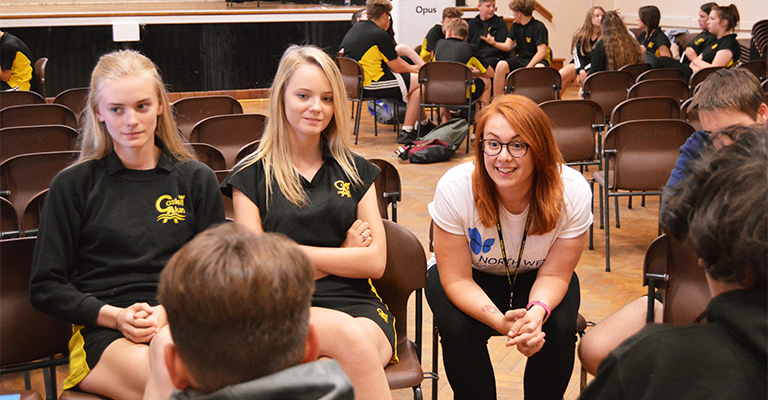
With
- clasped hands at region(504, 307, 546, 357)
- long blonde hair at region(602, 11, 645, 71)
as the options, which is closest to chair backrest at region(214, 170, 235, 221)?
clasped hands at region(504, 307, 546, 357)

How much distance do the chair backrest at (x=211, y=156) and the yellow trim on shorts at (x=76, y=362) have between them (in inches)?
61.7

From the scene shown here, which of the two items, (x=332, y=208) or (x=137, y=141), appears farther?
(x=332, y=208)

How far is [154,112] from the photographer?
2.06m

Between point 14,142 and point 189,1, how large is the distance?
1151 centimetres

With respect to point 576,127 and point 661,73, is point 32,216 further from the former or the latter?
point 661,73

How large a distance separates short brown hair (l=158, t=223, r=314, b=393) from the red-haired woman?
1.21m

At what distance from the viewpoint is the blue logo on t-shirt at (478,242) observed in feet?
7.16

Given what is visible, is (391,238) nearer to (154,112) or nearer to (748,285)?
(154,112)

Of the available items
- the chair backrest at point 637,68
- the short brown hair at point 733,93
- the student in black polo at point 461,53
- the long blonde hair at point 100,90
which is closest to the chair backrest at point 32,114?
the long blonde hair at point 100,90

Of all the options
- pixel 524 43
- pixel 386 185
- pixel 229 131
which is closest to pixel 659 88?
pixel 524 43

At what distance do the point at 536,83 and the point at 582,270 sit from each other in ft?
9.91

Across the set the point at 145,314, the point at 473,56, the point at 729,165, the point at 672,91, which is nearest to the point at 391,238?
the point at 145,314

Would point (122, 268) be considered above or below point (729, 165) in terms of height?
below

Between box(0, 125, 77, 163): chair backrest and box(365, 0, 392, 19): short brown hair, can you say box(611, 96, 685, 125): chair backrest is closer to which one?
box(365, 0, 392, 19): short brown hair
